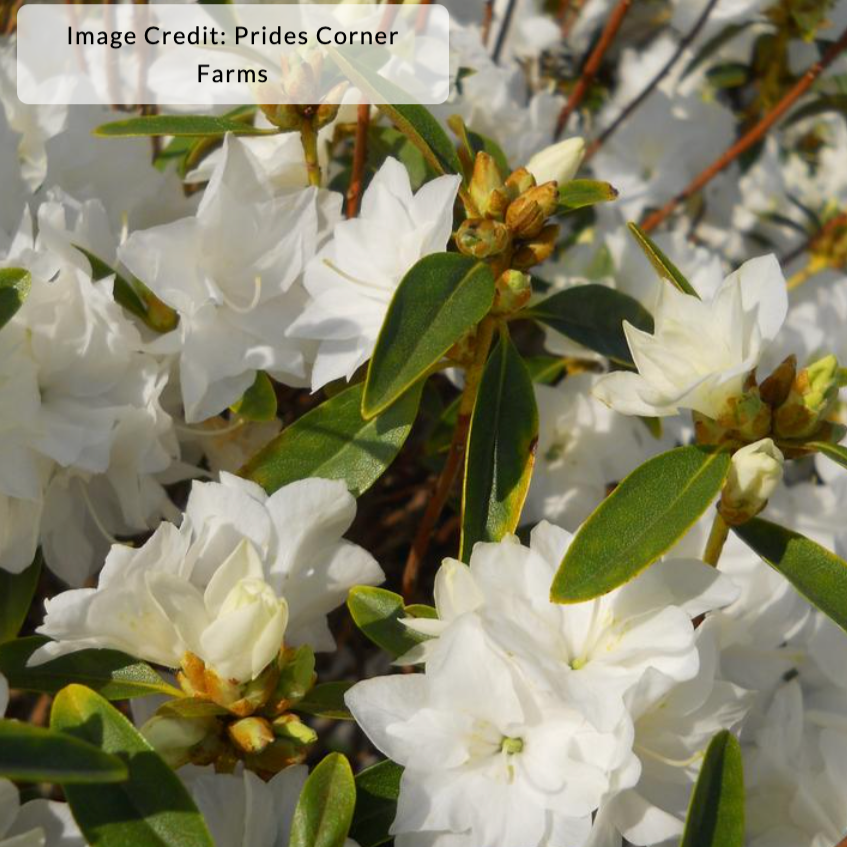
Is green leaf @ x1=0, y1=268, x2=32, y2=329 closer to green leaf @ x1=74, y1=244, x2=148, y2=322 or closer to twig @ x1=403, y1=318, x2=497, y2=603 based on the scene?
green leaf @ x1=74, y1=244, x2=148, y2=322

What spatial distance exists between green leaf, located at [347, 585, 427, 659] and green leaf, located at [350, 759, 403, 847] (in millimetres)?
99

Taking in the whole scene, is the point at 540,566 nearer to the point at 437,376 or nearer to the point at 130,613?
the point at 130,613

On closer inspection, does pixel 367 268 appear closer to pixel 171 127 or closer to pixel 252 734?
pixel 171 127

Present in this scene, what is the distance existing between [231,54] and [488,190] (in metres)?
0.43

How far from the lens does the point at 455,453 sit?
1.10 meters

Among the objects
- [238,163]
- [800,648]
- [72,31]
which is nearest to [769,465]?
[800,648]

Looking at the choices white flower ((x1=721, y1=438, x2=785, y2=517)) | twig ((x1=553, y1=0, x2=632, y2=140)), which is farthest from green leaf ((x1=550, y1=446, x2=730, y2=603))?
twig ((x1=553, y1=0, x2=632, y2=140))

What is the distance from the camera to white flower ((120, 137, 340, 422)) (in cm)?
100

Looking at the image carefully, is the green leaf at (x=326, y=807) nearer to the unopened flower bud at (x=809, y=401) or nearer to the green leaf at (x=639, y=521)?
the green leaf at (x=639, y=521)

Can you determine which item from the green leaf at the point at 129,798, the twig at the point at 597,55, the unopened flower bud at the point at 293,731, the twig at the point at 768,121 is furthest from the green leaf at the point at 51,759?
→ the twig at the point at 768,121

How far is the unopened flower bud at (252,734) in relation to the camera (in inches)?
33.9

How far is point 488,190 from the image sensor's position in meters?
1.00

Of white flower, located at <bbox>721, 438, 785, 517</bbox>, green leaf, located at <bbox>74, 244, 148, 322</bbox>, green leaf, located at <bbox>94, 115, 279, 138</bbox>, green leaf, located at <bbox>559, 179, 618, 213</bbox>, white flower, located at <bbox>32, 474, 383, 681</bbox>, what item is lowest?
white flower, located at <bbox>32, 474, 383, 681</bbox>

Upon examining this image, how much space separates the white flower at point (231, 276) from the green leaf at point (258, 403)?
0.02 metres
